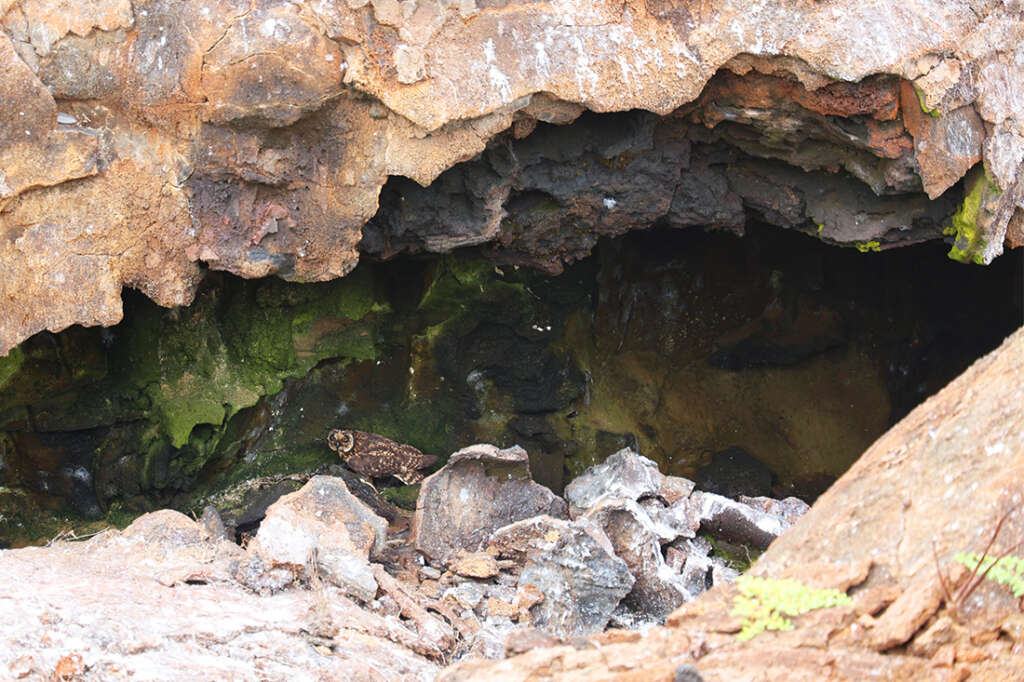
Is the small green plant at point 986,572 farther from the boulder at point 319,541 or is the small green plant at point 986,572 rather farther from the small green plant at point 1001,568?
the boulder at point 319,541

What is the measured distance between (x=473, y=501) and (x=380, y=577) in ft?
2.73

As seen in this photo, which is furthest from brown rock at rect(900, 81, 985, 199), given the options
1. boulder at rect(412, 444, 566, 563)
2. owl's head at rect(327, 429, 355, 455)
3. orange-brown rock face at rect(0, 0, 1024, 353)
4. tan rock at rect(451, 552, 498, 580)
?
owl's head at rect(327, 429, 355, 455)

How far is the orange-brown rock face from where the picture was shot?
13.2 ft

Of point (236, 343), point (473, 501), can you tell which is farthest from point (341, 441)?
point (473, 501)

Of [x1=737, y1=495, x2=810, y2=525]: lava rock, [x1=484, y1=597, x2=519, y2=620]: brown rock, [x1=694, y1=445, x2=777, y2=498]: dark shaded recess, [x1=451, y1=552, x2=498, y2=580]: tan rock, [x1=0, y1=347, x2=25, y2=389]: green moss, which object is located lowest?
[x1=694, y1=445, x2=777, y2=498]: dark shaded recess

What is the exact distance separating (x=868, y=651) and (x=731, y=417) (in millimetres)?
4714

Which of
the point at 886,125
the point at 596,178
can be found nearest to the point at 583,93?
the point at 596,178

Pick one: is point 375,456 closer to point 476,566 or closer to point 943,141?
point 476,566

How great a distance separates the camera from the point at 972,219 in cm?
487

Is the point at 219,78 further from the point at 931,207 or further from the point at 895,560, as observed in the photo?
the point at 931,207

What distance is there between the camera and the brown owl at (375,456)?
5.82 meters

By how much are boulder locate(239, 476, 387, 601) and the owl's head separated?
104 cm

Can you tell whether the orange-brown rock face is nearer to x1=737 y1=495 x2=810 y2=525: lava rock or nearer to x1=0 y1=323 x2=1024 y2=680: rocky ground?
x1=0 y1=323 x2=1024 y2=680: rocky ground

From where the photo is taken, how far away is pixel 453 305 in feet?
20.0
